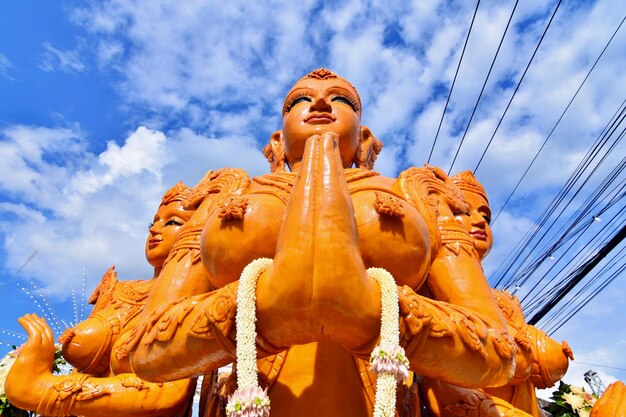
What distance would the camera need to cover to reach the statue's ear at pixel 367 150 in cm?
388

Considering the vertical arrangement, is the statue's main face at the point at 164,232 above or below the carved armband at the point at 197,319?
above

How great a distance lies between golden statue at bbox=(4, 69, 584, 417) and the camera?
1.87 m

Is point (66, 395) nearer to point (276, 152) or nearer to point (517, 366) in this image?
point (276, 152)

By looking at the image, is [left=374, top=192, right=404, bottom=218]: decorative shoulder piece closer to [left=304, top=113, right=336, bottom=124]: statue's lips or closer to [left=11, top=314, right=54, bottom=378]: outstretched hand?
[left=304, top=113, right=336, bottom=124]: statue's lips

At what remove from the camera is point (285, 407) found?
8.39 ft

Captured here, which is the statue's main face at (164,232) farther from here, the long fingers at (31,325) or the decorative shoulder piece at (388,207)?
the decorative shoulder piece at (388,207)

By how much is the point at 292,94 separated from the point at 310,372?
2.01 metres

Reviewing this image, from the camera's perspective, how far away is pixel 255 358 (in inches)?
74.8

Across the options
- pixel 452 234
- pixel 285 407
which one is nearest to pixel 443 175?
pixel 452 234

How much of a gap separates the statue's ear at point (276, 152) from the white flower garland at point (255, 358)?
2.06 meters

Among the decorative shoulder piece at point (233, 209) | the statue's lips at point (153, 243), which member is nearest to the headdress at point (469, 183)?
the decorative shoulder piece at point (233, 209)

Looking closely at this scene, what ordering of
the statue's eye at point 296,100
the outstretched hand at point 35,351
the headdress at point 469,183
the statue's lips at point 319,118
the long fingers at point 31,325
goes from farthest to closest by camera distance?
the headdress at point 469,183, the statue's eye at point 296,100, the statue's lips at point 319,118, the long fingers at point 31,325, the outstretched hand at point 35,351

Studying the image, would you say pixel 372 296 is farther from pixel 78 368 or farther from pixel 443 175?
pixel 78 368

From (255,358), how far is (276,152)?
2372 millimetres
